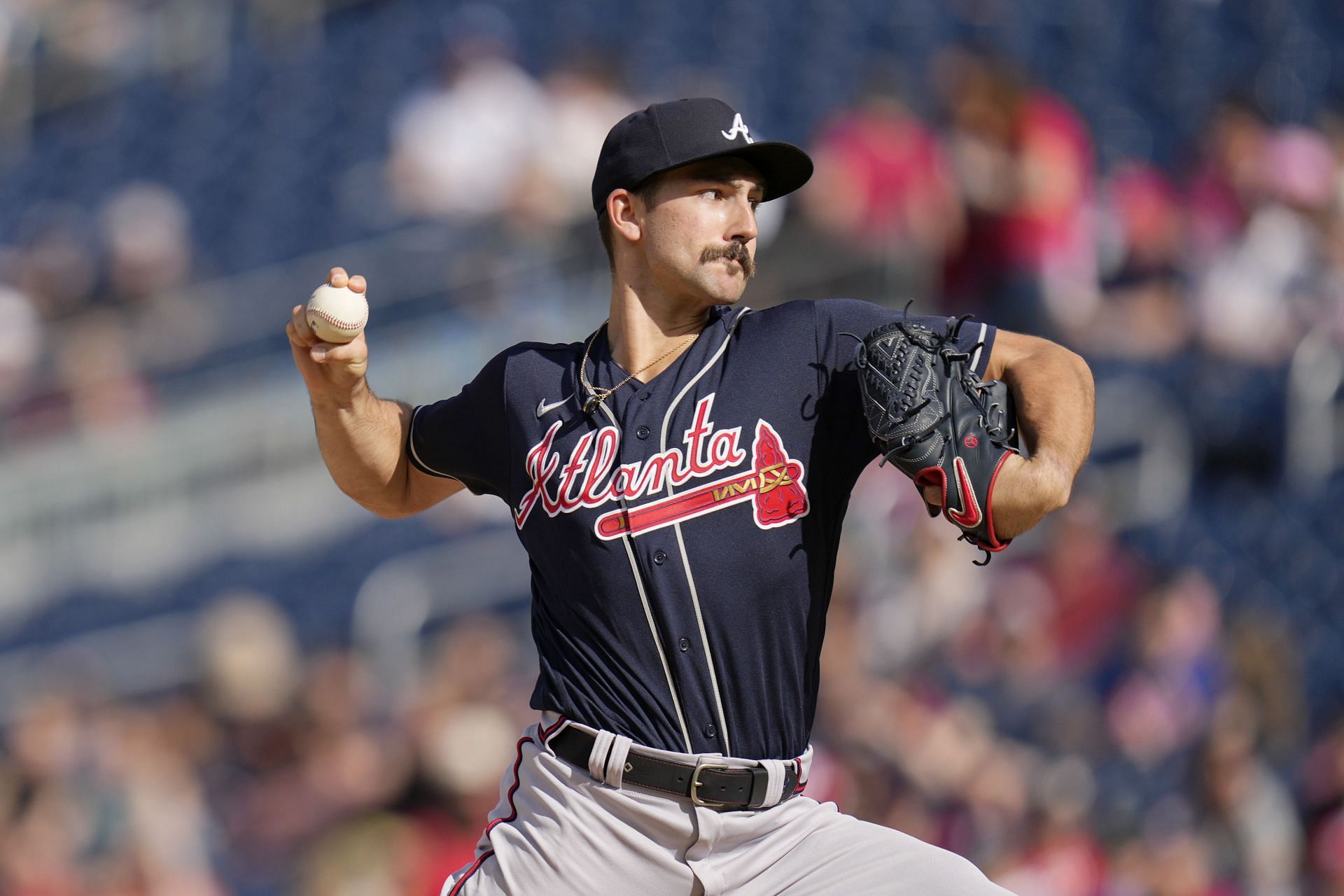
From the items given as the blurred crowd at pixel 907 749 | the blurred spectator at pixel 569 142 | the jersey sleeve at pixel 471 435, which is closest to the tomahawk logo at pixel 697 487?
the jersey sleeve at pixel 471 435

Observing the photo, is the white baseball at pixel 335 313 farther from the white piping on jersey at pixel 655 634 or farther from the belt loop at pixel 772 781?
the belt loop at pixel 772 781

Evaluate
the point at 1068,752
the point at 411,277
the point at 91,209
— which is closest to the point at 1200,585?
the point at 1068,752

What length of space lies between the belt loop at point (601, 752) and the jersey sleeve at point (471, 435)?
48 cm

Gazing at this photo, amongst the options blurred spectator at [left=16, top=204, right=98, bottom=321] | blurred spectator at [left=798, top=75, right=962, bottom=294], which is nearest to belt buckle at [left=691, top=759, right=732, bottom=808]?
blurred spectator at [left=798, top=75, right=962, bottom=294]

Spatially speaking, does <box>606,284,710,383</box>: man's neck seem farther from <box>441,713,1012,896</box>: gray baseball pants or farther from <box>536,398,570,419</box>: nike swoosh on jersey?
<box>441,713,1012,896</box>: gray baseball pants

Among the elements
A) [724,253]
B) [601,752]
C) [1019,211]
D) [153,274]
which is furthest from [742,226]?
[153,274]

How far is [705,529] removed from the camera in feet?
7.84

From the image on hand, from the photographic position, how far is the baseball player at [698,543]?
2344 mm

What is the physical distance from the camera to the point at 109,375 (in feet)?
23.3

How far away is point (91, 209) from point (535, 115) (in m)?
2.50

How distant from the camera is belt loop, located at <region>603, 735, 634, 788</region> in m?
2.35

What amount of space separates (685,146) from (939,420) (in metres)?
0.63

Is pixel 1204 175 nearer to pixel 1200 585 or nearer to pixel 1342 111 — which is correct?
pixel 1342 111

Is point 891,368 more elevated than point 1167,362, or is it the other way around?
point 891,368
